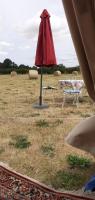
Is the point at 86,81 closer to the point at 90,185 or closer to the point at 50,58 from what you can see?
the point at 90,185

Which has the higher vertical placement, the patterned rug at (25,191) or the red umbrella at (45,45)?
the red umbrella at (45,45)

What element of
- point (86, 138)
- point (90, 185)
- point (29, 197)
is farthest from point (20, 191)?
point (86, 138)

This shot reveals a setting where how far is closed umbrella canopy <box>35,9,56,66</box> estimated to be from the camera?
9.67 metres

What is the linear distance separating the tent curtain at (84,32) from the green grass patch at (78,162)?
102 inches

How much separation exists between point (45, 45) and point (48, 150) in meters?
4.60

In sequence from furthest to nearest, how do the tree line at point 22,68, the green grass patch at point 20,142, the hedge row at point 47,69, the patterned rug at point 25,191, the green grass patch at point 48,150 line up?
the tree line at point 22,68 → the hedge row at point 47,69 → the green grass patch at point 20,142 → the green grass patch at point 48,150 → the patterned rug at point 25,191

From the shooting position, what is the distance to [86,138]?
2.41m

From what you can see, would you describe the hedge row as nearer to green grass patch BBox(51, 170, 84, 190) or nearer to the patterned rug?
green grass patch BBox(51, 170, 84, 190)

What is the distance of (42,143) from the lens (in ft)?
19.7

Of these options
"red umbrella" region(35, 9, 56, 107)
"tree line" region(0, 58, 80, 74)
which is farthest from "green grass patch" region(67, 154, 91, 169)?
"tree line" region(0, 58, 80, 74)

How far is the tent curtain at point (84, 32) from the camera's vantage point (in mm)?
2064

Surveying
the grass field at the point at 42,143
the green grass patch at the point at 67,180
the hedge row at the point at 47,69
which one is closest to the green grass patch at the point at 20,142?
the grass field at the point at 42,143

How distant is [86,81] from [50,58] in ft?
24.8

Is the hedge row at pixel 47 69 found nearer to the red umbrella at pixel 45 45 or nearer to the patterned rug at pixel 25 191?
the red umbrella at pixel 45 45
